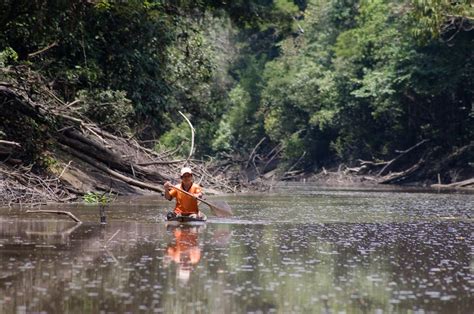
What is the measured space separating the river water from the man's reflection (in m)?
0.02

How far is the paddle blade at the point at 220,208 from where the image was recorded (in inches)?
856

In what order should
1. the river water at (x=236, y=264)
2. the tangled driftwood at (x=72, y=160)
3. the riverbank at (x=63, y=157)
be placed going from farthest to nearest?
the riverbank at (x=63, y=157), the tangled driftwood at (x=72, y=160), the river water at (x=236, y=264)

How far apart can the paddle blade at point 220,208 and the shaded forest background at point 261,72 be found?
5.28 metres

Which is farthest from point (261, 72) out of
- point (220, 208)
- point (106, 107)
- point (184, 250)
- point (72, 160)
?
point (184, 250)

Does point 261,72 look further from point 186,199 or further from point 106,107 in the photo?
point 186,199

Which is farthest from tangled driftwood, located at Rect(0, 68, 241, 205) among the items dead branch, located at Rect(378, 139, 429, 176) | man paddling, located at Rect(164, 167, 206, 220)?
dead branch, located at Rect(378, 139, 429, 176)

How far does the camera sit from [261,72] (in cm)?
7581

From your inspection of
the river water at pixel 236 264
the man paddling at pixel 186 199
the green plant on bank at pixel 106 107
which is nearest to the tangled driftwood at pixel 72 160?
the green plant on bank at pixel 106 107

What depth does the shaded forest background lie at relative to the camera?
29312 millimetres

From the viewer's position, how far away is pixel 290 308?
34.5 feet

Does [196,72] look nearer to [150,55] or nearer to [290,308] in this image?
[150,55]

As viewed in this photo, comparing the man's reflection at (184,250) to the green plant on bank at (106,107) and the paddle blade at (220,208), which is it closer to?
the paddle blade at (220,208)

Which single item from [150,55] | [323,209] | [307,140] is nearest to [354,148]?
[307,140]

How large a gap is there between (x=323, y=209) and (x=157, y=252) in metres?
12.5
